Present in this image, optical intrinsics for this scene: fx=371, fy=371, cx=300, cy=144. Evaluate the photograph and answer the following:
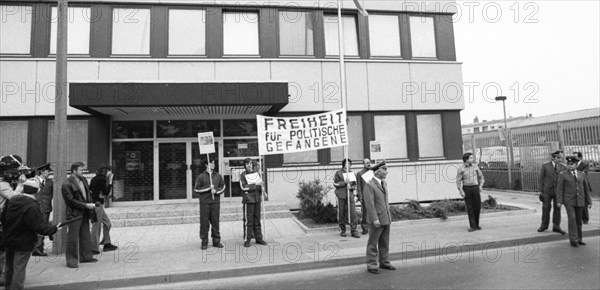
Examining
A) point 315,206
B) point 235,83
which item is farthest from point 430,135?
point 235,83

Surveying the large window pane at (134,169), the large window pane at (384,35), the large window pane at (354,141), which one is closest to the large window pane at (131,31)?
the large window pane at (134,169)

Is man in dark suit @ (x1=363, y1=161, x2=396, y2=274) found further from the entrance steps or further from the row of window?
the row of window

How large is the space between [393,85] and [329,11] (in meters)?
3.90

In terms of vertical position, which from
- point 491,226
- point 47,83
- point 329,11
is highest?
point 329,11

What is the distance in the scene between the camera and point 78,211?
7.52m

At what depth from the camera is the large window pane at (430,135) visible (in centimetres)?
1480

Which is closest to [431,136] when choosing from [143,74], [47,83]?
[143,74]

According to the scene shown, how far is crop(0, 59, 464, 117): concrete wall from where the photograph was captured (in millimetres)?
12734

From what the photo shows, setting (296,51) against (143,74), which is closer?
(143,74)

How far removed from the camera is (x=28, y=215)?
5.55 m

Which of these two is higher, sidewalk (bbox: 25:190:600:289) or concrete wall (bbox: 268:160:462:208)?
concrete wall (bbox: 268:160:462:208)

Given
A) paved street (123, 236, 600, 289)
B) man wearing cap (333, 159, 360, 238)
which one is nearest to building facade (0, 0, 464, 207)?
A: man wearing cap (333, 159, 360, 238)

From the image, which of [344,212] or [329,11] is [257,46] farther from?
[344,212]

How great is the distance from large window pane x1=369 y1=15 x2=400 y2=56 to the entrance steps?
7.34 m
